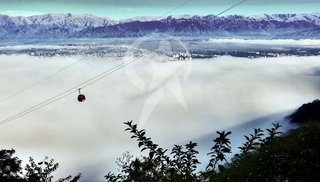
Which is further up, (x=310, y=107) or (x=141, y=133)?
(x=141, y=133)

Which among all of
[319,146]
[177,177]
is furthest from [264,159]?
[177,177]

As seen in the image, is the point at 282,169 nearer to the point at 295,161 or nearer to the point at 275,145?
the point at 295,161

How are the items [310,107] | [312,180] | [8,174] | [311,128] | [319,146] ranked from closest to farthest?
[312,180], [319,146], [311,128], [8,174], [310,107]

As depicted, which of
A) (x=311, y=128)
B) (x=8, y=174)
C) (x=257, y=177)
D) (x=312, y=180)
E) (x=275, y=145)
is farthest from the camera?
(x=8, y=174)

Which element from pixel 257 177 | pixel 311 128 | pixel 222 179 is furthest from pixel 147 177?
pixel 311 128

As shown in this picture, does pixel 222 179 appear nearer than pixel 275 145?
Yes

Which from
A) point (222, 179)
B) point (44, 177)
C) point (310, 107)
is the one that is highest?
point (222, 179)

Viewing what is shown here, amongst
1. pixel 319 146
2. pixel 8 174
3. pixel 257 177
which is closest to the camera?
pixel 257 177

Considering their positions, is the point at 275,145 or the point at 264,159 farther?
the point at 275,145

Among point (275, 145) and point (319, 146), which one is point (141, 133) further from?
point (319, 146)
